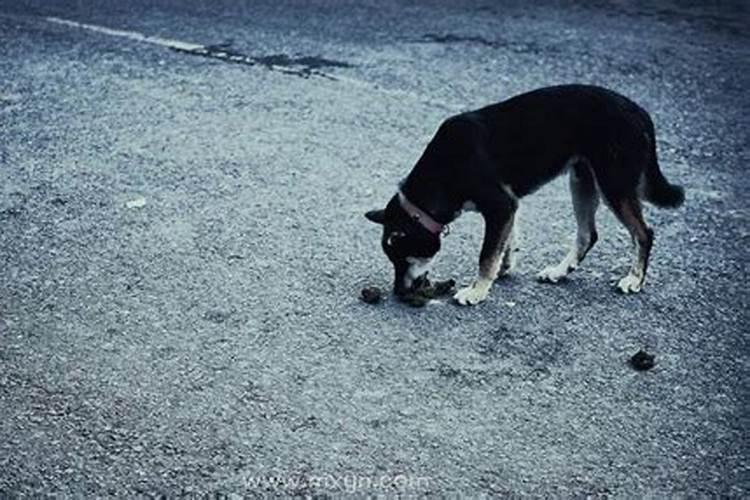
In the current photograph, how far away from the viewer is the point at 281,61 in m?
7.75

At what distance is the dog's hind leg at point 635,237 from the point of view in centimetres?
418

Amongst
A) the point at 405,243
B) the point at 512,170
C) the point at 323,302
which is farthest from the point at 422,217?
the point at 323,302

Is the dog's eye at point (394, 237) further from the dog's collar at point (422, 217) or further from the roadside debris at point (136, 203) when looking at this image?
the roadside debris at point (136, 203)

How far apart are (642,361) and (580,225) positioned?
0.99m

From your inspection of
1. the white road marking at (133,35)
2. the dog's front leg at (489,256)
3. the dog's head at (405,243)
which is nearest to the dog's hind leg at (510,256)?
the dog's front leg at (489,256)

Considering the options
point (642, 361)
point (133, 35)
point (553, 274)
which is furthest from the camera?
point (133, 35)

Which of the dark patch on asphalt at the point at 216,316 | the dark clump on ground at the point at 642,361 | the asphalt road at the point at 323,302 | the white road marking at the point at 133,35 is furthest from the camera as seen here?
the white road marking at the point at 133,35

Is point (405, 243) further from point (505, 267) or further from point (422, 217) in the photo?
point (505, 267)

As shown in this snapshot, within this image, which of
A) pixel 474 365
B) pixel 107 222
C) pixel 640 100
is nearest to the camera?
pixel 474 365

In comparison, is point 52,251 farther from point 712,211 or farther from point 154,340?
point 712,211

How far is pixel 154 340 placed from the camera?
3.91m

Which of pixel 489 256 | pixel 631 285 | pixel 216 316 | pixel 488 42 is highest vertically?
pixel 488 42

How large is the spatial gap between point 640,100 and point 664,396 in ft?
12.5

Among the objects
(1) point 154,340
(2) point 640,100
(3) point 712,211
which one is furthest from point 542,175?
(2) point 640,100
